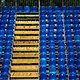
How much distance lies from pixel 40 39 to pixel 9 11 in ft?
26.0

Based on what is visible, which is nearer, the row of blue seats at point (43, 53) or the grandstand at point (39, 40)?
the row of blue seats at point (43, 53)

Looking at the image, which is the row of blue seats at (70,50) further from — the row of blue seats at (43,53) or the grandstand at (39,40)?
the row of blue seats at (43,53)

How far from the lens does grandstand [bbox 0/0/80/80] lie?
3778 cm

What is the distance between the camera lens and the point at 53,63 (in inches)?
1522

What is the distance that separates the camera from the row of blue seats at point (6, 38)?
124ft

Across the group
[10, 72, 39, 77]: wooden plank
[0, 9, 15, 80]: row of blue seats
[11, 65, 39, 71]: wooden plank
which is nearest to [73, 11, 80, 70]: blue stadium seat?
[11, 65, 39, 71]: wooden plank

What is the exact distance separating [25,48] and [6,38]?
3.57 meters

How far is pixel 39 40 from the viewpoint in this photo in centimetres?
Answer: 4159

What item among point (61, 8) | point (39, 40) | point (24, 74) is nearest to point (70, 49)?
point (39, 40)

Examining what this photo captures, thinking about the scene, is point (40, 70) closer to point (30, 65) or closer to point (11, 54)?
point (30, 65)

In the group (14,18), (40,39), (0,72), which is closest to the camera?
(0,72)

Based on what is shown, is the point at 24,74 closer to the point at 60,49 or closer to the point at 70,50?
the point at 60,49

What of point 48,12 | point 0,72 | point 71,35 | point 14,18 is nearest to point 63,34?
point 71,35

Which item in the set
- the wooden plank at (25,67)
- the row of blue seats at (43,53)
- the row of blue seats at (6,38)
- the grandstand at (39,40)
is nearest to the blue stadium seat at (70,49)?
the grandstand at (39,40)
